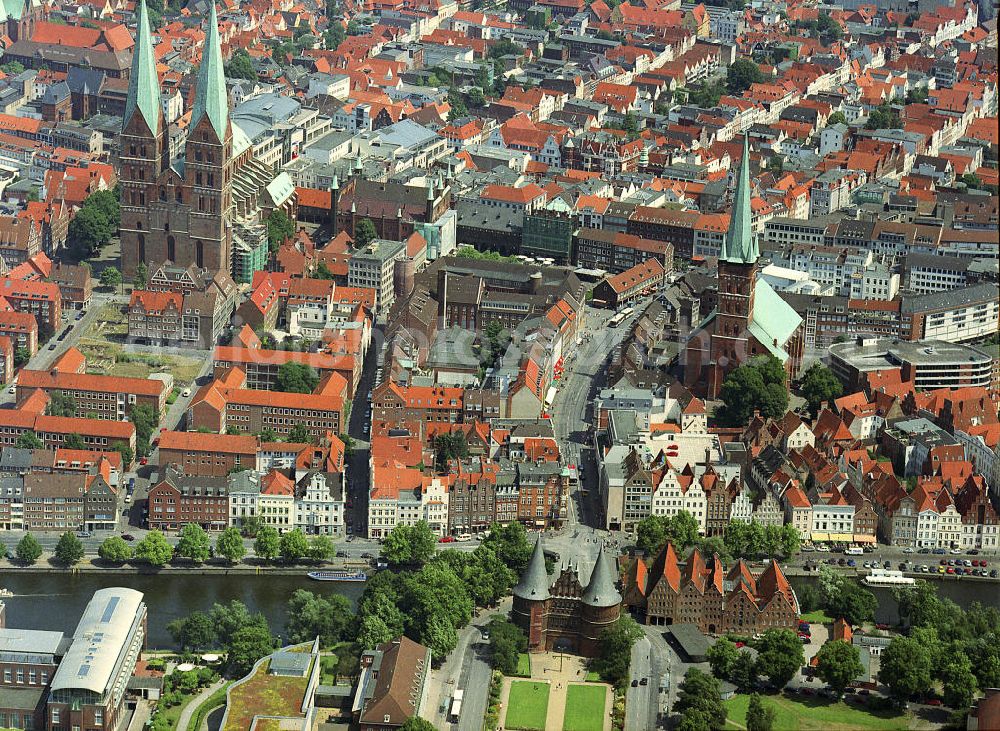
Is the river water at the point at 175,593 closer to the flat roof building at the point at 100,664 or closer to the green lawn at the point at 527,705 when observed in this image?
the flat roof building at the point at 100,664

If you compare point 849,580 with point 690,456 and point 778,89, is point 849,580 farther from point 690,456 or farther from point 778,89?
point 778,89

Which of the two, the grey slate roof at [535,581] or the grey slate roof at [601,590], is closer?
the grey slate roof at [601,590]

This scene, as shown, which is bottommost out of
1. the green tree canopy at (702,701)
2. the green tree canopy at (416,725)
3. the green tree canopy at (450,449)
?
the green tree canopy at (416,725)

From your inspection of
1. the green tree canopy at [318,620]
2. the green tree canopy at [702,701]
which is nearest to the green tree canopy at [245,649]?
the green tree canopy at [318,620]

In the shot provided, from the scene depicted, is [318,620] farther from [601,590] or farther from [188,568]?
[601,590]

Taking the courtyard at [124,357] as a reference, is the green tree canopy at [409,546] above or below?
below

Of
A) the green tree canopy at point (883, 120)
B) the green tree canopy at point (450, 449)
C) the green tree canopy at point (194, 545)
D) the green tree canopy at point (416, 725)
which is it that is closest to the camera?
the green tree canopy at point (416, 725)

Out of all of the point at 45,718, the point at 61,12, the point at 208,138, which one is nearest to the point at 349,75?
the point at 61,12
